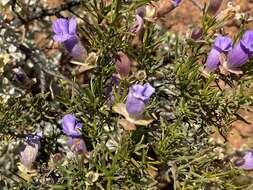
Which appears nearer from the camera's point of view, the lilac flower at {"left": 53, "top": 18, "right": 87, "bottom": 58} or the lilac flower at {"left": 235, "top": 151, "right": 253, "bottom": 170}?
the lilac flower at {"left": 53, "top": 18, "right": 87, "bottom": 58}

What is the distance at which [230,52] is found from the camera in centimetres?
176

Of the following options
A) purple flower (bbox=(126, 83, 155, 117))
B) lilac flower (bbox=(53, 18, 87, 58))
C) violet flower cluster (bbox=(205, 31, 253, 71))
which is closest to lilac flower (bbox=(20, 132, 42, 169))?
lilac flower (bbox=(53, 18, 87, 58))

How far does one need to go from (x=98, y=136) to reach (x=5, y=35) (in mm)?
952

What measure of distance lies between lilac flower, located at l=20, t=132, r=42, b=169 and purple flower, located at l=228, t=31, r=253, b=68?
812 millimetres

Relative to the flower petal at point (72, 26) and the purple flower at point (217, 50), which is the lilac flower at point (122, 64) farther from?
the purple flower at point (217, 50)

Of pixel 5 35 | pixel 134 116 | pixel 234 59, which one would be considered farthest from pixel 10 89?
pixel 234 59

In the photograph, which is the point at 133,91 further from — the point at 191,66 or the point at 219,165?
the point at 219,165

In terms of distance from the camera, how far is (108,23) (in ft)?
5.82

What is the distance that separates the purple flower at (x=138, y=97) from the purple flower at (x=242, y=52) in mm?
298

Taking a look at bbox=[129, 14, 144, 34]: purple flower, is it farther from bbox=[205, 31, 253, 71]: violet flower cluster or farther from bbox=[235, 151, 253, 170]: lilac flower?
bbox=[235, 151, 253, 170]: lilac flower

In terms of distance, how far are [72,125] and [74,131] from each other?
2cm

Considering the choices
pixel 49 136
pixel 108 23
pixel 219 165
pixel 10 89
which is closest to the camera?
pixel 108 23

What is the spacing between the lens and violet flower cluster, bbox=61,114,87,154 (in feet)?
6.06

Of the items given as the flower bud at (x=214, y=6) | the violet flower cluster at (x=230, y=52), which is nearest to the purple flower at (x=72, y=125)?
the violet flower cluster at (x=230, y=52)
